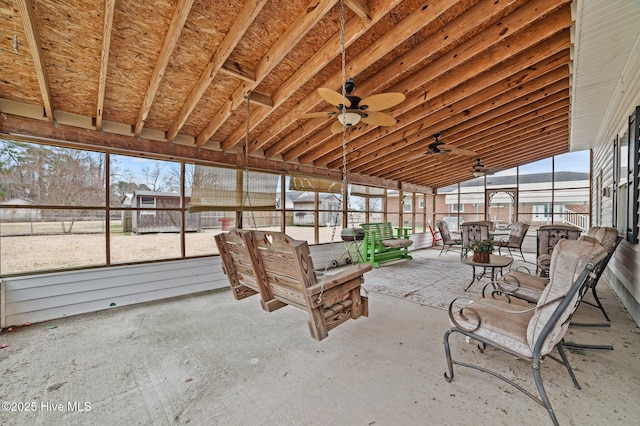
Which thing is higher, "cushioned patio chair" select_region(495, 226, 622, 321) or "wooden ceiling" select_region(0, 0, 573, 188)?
"wooden ceiling" select_region(0, 0, 573, 188)

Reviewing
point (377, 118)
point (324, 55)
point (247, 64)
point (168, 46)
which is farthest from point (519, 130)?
point (168, 46)

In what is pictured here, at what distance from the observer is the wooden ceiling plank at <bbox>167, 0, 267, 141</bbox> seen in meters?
2.02

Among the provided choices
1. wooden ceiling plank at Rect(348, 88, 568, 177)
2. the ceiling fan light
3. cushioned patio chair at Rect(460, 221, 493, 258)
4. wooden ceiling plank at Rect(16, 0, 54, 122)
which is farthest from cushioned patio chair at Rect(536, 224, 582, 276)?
wooden ceiling plank at Rect(16, 0, 54, 122)

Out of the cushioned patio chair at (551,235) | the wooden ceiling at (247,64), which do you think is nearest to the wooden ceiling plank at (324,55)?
the wooden ceiling at (247,64)

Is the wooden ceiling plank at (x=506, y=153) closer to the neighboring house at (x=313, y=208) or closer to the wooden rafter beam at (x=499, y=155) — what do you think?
the wooden rafter beam at (x=499, y=155)

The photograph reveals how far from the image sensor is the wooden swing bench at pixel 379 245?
639cm

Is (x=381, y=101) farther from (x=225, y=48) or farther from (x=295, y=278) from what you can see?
(x=295, y=278)

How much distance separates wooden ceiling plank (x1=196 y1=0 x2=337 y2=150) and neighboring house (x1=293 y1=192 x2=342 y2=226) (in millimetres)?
3176

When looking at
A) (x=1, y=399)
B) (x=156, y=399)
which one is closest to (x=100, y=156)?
(x=1, y=399)

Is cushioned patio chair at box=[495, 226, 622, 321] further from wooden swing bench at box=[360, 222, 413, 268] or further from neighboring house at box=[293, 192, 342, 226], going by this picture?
neighboring house at box=[293, 192, 342, 226]

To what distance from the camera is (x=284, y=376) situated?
83.9 inches

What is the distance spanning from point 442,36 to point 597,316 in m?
3.97

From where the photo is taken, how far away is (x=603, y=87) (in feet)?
12.0

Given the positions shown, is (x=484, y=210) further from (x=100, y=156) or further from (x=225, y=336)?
(x=100, y=156)
